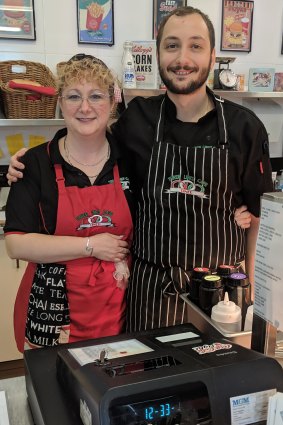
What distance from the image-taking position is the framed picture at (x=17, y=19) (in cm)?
261

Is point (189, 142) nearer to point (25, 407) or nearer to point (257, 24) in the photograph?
point (25, 407)

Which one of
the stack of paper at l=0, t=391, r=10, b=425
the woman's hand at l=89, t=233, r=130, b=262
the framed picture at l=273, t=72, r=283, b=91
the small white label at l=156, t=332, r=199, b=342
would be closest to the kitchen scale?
the framed picture at l=273, t=72, r=283, b=91

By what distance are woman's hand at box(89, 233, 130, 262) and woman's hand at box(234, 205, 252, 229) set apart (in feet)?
1.26

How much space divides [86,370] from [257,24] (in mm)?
3086

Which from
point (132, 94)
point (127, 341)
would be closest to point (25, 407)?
point (127, 341)

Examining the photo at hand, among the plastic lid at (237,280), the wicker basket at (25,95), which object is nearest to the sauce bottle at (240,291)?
the plastic lid at (237,280)

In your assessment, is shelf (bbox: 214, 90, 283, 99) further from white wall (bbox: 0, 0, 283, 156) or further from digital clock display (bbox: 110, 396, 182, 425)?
digital clock display (bbox: 110, 396, 182, 425)

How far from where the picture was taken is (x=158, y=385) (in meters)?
0.62

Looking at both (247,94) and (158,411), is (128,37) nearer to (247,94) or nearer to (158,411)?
(247,94)

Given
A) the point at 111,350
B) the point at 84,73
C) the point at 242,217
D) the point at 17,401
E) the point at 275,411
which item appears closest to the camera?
the point at 275,411

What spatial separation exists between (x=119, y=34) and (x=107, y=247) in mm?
1981

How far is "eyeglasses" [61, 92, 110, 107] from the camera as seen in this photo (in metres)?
1.32

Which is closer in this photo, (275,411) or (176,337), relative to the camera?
(275,411)

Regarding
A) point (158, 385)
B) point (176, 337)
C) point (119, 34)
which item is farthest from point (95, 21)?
point (158, 385)
